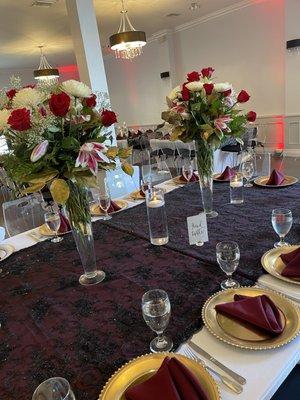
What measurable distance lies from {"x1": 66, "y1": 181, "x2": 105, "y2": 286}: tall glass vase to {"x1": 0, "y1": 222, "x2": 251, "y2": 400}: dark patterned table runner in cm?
5

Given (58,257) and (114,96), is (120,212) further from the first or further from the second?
(114,96)

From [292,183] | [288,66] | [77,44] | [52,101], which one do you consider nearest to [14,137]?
[52,101]

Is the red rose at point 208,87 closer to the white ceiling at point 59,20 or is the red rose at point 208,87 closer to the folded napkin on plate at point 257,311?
the folded napkin on plate at point 257,311

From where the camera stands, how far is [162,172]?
269 centimetres

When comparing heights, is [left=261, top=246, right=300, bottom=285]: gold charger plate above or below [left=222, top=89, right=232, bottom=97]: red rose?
below

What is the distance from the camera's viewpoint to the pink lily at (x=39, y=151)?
3.00 ft

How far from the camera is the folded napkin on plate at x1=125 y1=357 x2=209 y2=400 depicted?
2.07 ft

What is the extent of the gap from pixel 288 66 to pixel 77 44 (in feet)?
14.2

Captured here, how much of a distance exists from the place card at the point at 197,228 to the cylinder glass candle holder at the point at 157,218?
14 centimetres

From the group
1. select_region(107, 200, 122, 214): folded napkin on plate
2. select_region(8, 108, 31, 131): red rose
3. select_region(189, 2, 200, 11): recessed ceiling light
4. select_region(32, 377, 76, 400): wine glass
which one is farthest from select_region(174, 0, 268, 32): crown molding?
select_region(32, 377, 76, 400): wine glass

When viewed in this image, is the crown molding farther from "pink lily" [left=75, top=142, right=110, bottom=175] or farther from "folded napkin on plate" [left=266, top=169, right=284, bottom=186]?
"pink lily" [left=75, top=142, right=110, bottom=175]

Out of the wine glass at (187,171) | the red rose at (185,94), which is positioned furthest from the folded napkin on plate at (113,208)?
the red rose at (185,94)

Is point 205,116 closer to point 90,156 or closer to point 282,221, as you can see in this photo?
point 282,221

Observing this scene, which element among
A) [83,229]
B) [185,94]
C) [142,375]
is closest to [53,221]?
[83,229]
